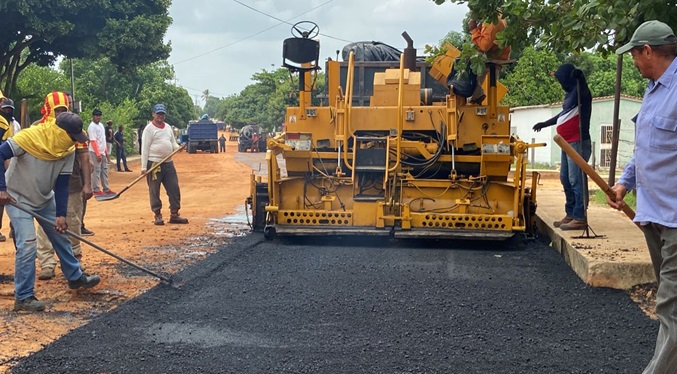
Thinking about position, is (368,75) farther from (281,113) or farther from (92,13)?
(281,113)

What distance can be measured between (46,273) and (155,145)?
11.9 ft

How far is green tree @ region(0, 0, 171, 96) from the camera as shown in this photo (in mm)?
17203

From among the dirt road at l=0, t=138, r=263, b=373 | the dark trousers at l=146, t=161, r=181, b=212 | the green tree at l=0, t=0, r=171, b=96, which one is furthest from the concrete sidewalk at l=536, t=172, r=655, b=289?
the green tree at l=0, t=0, r=171, b=96

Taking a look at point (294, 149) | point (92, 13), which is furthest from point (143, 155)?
point (92, 13)

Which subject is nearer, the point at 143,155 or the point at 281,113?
the point at 143,155

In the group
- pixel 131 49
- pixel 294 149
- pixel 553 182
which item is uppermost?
pixel 131 49

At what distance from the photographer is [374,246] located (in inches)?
303

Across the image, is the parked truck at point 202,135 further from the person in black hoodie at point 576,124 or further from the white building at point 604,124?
the person in black hoodie at point 576,124

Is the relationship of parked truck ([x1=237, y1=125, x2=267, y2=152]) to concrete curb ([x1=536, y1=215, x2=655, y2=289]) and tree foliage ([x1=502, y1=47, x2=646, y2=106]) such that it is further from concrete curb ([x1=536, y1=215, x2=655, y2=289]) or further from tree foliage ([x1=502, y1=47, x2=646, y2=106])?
concrete curb ([x1=536, y1=215, x2=655, y2=289])

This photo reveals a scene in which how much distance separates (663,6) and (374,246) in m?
3.81

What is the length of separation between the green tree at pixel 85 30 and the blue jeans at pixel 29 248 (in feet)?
41.7

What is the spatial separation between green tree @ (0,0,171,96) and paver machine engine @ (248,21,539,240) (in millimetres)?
11026

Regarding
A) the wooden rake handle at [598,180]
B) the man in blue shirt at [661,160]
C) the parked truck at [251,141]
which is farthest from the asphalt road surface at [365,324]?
the parked truck at [251,141]

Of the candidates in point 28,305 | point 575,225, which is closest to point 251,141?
point 575,225
